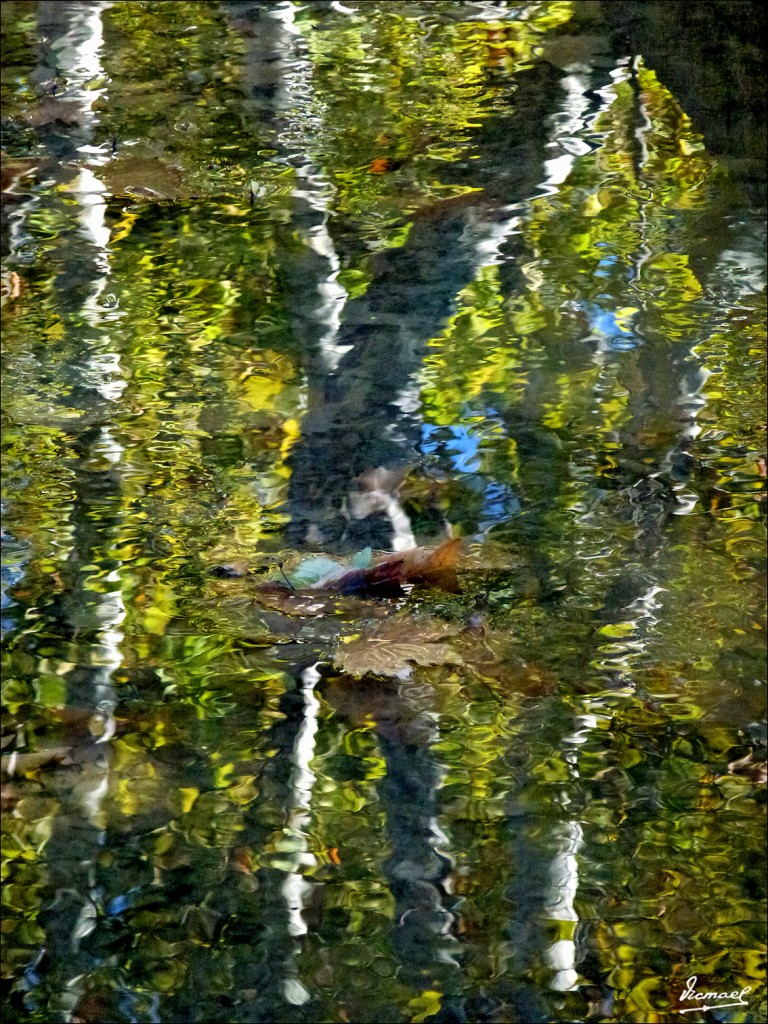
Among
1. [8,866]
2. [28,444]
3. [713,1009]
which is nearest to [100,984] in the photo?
[8,866]

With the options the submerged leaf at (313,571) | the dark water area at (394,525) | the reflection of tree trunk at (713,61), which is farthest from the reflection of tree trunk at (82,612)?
the reflection of tree trunk at (713,61)

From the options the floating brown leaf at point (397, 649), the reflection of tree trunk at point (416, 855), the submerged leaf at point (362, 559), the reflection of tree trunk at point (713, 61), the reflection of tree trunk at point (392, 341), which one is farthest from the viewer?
the reflection of tree trunk at point (713, 61)

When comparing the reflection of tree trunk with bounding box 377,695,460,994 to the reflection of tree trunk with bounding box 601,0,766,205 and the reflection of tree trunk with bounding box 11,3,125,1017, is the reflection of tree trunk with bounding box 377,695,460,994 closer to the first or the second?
the reflection of tree trunk with bounding box 11,3,125,1017

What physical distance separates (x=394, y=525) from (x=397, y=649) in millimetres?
243

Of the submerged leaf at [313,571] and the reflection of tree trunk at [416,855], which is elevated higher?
the submerged leaf at [313,571]

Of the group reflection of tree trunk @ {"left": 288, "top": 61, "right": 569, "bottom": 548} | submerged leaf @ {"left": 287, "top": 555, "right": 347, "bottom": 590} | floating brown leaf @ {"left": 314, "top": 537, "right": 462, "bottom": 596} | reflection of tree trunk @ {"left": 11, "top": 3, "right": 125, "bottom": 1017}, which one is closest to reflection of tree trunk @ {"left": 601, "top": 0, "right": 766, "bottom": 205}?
reflection of tree trunk @ {"left": 288, "top": 61, "right": 569, "bottom": 548}

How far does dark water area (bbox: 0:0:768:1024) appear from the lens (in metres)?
1.30

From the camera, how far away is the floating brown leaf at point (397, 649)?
4.97ft

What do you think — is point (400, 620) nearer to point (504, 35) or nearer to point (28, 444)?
point (28, 444)

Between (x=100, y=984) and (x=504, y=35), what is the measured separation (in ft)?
7.69

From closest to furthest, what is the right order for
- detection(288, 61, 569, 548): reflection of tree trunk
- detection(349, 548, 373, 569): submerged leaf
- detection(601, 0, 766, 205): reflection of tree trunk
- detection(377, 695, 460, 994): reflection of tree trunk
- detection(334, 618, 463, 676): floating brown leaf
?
1. detection(377, 695, 460, 994): reflection of tree trunk
2. detection(334, 618, 463, 676): floating brown leaf
3. detection(349, 548, 373, 569): submerged leaf
4. detection(288, 61, 569, 548): reflection of tree trunk
5. detection(601, 0, 766, 205): reflection of tree trunk

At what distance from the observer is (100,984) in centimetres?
128

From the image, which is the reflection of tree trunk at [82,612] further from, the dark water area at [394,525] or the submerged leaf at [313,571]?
the submerged leaf at [313,571]

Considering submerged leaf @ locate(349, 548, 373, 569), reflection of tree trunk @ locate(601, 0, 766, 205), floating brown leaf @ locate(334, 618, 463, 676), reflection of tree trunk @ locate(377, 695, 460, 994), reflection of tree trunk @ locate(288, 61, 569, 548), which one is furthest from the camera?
reflection of tree trunk @ locate(601, 0, 766, 205)
